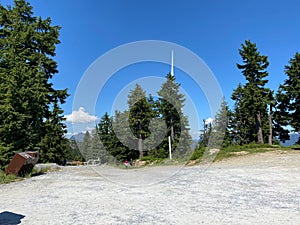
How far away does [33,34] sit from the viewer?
19.6m

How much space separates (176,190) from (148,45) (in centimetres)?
748

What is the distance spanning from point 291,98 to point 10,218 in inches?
1410

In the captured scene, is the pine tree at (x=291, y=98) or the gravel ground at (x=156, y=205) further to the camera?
the pine tree at (x=291, y=98)

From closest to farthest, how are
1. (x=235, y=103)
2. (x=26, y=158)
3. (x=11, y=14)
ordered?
(x=26, y=158) < (x=11, y=14) < (x=235, y=103)

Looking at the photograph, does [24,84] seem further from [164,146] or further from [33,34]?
[164,146]

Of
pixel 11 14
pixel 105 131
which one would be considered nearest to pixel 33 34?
pixel 11 14

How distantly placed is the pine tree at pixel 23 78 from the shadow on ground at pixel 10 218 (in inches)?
314

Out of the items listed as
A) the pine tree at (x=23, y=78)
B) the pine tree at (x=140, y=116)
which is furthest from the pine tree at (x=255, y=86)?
the pine tree at (x=23, y=78)

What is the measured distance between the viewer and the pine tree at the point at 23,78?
468 inches

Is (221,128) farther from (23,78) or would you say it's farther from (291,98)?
(23,78)

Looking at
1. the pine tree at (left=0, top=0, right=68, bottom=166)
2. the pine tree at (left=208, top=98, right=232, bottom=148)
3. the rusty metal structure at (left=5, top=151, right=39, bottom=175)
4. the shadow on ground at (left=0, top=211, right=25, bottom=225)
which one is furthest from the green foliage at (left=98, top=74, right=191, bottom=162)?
the shadow on ground at (left=0, top=211, right=25, bottom=225)

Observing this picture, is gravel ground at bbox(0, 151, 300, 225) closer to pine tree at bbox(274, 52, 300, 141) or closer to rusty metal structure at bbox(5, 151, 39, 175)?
rusty metal structure at bbox(5, 151, 39, 175)

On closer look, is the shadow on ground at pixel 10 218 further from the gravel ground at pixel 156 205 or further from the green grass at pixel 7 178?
the green grass at pixel 7 178

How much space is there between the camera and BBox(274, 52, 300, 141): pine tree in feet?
104
